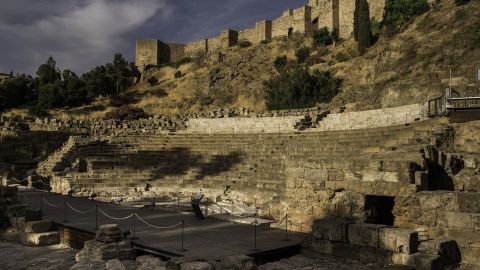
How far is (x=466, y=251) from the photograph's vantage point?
711 cm

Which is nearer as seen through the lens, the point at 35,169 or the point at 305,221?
the point at 305,221

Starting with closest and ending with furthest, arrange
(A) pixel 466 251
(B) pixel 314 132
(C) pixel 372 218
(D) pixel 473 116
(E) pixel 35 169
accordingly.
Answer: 1. (A) pixel 466 251
2. (C) pixel 372 218
3. (D) pixel 473 116
4. (B) pixel 314 132
5. (E) pixel 35 169

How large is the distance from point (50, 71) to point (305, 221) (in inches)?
1811

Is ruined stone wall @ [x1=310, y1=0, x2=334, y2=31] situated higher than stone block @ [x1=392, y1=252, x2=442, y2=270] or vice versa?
ruined stone wall @ [x1=310, y1=0, x2=334, y2=31]

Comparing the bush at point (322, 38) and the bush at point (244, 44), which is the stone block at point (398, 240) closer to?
the bush at point (322, 38)

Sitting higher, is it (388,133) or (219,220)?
(388,133)

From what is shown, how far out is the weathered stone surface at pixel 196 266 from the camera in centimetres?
637

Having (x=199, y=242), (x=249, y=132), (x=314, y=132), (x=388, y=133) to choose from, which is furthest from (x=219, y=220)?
(x=249, y=132)

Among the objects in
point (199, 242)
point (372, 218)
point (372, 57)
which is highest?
point (372, 57)

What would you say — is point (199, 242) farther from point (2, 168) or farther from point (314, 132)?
point (2, 168)

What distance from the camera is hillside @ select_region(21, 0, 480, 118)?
21906 mm

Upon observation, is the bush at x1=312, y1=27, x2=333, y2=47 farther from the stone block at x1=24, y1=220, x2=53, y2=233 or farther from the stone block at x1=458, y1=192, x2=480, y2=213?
the stone block at x1=458, y1=192, x2=480, y2=213

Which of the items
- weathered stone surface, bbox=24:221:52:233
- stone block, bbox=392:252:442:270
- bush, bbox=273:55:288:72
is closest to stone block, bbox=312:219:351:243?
stone block, bbox=392:252:442:270

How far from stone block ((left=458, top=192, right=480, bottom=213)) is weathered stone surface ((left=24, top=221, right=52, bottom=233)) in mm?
9427
